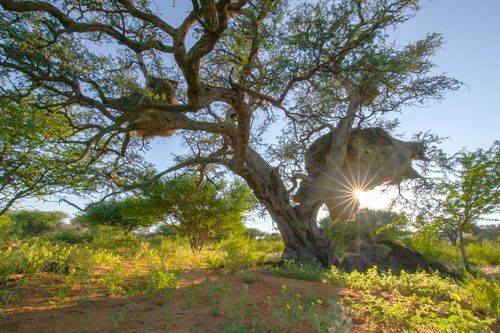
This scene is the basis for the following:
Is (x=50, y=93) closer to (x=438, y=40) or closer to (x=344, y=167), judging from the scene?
(x=344, y=167)

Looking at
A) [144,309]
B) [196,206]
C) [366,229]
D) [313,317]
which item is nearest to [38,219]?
[196,206]

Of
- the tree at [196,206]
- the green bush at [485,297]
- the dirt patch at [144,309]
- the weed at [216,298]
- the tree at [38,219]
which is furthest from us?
the tree at [38,219]

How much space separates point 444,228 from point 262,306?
7.21 m

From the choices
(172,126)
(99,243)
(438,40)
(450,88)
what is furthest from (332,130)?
(99,243)

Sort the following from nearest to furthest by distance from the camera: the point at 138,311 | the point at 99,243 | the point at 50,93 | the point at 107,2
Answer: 1. the point at 138,311
2. the point at 107,2
3. the point at 50,93
4. the point at 99,243

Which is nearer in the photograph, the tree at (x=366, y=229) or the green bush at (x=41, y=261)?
the green bush at (x=41, y=261)

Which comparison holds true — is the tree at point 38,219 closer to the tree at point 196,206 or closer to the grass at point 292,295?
the tree at point 196,206

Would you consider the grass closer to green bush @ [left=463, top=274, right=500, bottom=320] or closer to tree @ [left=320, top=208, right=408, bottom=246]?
green bush @ [left=463, top=274, right=500, bottom=320]

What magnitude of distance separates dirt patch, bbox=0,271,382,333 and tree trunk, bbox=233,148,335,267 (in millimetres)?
3756

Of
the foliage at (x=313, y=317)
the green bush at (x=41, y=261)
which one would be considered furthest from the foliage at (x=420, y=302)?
the green bush at (x=41, y=261)

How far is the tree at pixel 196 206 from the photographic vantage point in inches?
508

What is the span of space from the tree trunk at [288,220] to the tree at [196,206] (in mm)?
4094

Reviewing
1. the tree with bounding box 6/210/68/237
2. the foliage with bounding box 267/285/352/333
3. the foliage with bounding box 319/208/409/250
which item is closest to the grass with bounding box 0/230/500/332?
the foliage with bounding box 267/285/352/333

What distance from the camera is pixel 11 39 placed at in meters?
5.33
